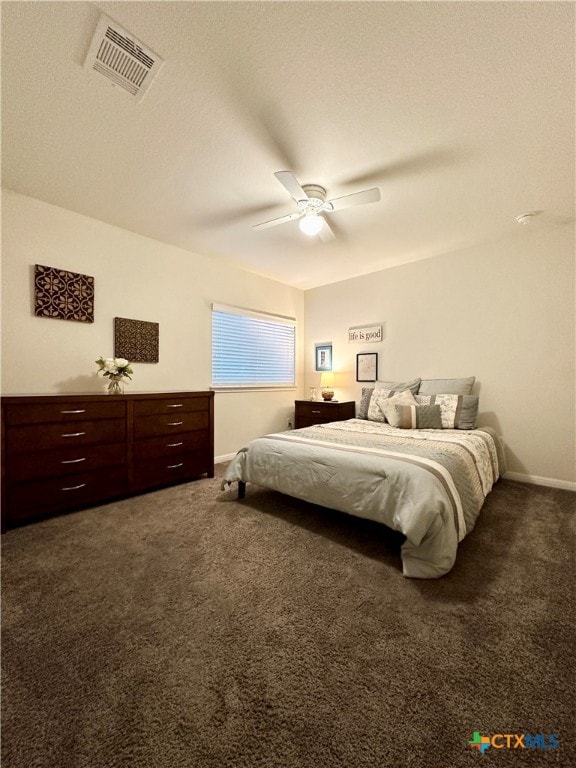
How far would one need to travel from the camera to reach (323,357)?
4902 millimetres

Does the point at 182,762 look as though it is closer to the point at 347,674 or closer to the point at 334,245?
the point at 347,674

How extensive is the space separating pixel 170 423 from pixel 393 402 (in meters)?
2.30

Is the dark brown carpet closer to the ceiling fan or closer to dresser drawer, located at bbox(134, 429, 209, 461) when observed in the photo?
dresser drawer, located at bbox(134, 429, 209, 461)

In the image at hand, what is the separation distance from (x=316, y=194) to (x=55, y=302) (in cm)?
241

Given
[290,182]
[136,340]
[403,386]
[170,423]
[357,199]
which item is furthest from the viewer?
[403,386]

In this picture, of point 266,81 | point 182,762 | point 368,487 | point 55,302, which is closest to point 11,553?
point 182,762

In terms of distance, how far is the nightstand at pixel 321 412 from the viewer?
4.21 meters

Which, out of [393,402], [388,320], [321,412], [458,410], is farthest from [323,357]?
[458,410]

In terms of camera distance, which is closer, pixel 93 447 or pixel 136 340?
pixel 93 447

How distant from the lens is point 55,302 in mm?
2693

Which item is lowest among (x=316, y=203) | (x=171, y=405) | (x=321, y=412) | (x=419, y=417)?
(x=321, y=412)

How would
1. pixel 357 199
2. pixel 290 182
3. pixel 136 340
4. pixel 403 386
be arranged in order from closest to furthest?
1. pixel 290 182
2. pixel 357 199
3. pixel 136 340
4. pixel 403 386

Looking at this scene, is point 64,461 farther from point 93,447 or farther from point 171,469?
point 171,469

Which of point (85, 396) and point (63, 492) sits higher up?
point (85, 396)
